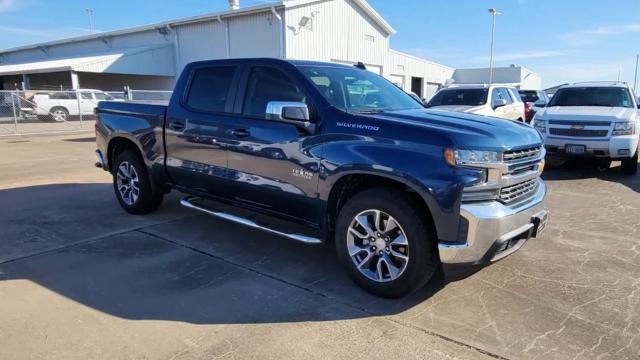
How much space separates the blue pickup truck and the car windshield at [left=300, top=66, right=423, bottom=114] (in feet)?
0.06

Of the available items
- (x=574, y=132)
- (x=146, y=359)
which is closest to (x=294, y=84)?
(x=146, y=359)

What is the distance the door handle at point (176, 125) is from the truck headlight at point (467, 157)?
3.17m

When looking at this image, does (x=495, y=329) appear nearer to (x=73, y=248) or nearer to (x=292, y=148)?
(x=292, y=148)

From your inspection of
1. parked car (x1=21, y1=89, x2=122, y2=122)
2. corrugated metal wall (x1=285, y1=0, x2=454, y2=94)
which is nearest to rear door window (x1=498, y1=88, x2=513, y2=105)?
corrugated metal wall (x1=285, y1=0, x2=454, y2=94)

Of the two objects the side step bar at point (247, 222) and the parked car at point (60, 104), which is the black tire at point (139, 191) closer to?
the side step bar at point (247, 222)

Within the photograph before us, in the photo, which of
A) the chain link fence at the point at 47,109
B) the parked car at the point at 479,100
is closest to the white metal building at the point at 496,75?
the chain link fence at the point at 47,109

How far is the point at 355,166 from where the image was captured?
380 centimetres

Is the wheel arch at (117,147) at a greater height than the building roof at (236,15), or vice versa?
the building roof at (236,15)

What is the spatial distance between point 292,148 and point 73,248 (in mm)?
2662

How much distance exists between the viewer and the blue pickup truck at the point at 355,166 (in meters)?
3.46

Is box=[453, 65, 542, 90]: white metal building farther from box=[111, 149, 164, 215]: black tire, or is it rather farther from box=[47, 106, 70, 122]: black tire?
box=[111, 149, 164, 215]: black tire

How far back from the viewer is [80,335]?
3.27 m

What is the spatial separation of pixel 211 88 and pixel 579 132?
714 centimetres

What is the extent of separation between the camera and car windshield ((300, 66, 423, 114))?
4.36 m
